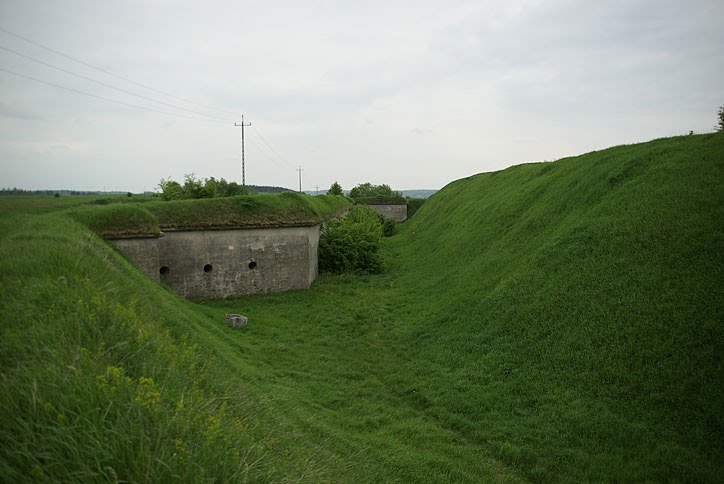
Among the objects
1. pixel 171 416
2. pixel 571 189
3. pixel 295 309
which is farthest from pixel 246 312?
pixel 571 189

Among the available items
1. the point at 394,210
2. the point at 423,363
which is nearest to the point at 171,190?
the point at 423,363

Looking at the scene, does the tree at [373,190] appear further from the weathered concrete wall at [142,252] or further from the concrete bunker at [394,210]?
the weathered concrete wall at [142,252]

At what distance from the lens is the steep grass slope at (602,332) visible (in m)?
6.06

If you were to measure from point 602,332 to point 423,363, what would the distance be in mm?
4034

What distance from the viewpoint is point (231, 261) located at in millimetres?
15586

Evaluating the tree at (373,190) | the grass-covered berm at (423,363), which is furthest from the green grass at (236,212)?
the tree at (373,190)

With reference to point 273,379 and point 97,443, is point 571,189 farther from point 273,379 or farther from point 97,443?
point 97,443

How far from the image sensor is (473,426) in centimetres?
700

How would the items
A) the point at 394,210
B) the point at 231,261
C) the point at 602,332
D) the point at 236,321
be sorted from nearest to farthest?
the point at 602,332 → the point at 236,321 → the point at 231,261 → the point at 394,210

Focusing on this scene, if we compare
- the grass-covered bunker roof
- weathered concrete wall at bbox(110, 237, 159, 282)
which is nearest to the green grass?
the grass-covered bunker roof

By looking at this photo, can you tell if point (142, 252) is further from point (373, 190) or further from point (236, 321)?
point (373, 190)

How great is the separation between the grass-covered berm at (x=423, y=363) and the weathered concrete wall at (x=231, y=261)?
129 centimetres

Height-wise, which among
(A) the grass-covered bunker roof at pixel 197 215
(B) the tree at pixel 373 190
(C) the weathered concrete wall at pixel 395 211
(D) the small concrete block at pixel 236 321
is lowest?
(D) the small concrete block at pixel 236 321

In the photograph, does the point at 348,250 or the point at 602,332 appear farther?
the point at 348,250
